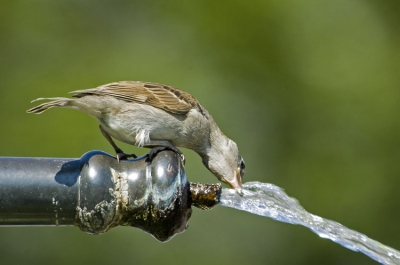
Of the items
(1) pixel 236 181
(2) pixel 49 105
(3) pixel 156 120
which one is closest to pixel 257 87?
(1) pixel 236 181

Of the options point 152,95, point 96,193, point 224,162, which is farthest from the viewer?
point 224,162

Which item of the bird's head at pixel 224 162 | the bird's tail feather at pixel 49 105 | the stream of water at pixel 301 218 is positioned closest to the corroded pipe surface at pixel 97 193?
the stream of water at pixel 301 218

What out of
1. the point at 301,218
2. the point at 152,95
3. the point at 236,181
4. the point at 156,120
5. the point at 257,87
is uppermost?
the point at 152,95

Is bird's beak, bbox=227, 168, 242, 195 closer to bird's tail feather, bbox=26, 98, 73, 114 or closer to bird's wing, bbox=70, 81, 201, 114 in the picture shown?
bird's wing, bbox=70, 81, 201, 114

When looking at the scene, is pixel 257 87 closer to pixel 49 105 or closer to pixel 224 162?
pixel 224 162

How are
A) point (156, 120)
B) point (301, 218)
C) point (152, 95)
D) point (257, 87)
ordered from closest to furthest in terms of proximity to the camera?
point (301, 218) < point (156, 120) < point (152, 95) < point (257, 87)

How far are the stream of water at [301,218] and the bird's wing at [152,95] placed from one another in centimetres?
73

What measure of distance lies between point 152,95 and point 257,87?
2.16 m

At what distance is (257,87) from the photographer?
22.7 ft

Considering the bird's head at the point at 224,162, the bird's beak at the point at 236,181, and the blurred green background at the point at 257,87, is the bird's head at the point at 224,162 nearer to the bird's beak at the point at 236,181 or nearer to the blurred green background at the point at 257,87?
the bird's beak at the point at 236,181

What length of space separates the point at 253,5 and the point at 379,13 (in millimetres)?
1174

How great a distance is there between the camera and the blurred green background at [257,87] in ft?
21.1

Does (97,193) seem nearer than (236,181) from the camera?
Yes

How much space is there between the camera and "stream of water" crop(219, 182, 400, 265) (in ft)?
12.8
